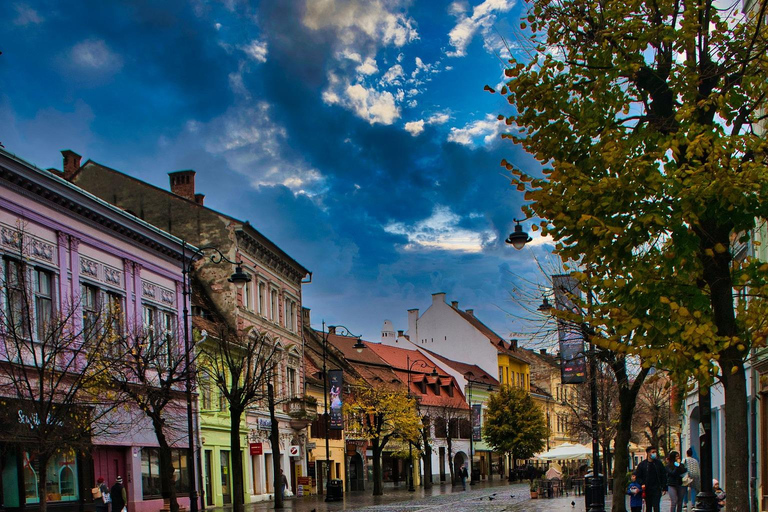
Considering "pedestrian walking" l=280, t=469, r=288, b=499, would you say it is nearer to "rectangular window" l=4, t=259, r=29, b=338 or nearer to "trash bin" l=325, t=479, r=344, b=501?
"trash bin" l=325, t=479, r=344, b=501

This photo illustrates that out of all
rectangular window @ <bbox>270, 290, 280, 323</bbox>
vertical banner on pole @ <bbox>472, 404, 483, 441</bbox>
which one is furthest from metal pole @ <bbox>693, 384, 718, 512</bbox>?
vertical banner on pole @ <bbox>472, 404, 483, 441</bbox>

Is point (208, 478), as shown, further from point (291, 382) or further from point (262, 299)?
point (291, 382)

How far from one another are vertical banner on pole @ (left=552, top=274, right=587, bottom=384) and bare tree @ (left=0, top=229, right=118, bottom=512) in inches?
417

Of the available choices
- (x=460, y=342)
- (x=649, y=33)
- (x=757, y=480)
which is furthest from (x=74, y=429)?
(x=460, y=342)

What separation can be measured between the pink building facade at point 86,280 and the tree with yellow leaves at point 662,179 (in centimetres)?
1550

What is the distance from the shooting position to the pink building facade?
2573 centimetres

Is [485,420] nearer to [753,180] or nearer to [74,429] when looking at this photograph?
[74,429]

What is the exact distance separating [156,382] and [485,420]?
5297 centimetres

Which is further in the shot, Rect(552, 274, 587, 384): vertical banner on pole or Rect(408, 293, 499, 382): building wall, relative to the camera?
Rect(408, 293, 499, 382): building wall

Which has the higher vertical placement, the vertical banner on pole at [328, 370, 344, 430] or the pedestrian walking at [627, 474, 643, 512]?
the pedestrian walking at [627, 474, 643, 512]

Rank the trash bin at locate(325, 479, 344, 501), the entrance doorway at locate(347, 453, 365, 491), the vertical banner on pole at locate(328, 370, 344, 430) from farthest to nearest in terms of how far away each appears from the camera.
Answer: the entrance doorway at locate(347, 453, 365, 491), the vertical banner on pole at locate(328, 370, 344, 430), the trash bin at locate(325, 479, 344, 501)

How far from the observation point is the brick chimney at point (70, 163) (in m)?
43.6

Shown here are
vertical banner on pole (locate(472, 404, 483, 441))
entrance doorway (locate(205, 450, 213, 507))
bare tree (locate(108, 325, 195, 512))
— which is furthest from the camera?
vertical banner on pole (locate(472, 404, 483, 441))

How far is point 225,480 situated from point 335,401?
279 inches
